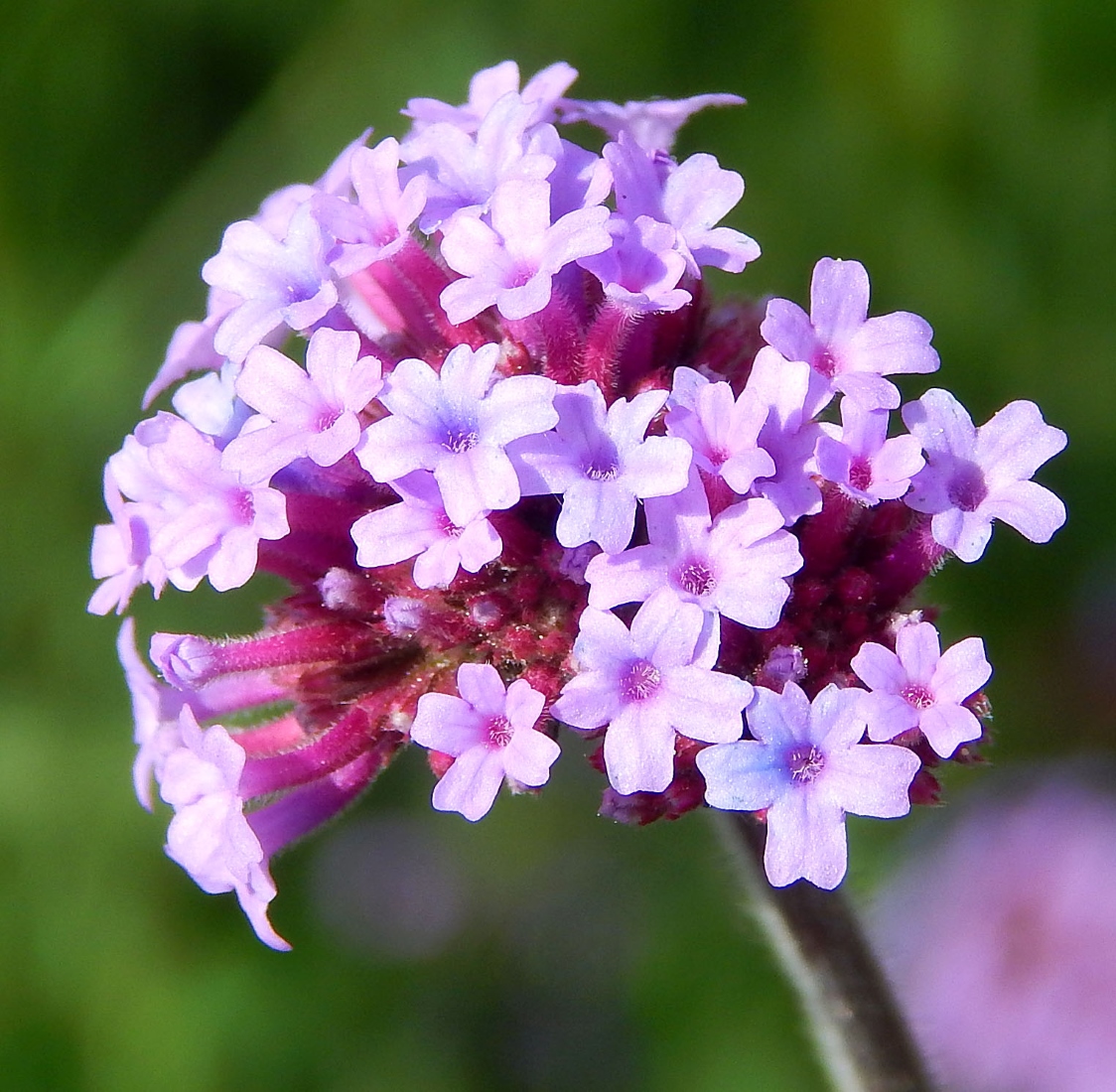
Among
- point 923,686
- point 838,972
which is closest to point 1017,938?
point 838,972

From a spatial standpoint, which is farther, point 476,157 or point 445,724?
point 476,157

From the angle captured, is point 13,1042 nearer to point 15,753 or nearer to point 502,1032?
point 15,753

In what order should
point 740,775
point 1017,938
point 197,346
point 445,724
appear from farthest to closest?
point 1017,938, point 197,346, point 445,724, point 740,775

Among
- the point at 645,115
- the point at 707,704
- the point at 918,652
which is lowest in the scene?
the point at 918,652

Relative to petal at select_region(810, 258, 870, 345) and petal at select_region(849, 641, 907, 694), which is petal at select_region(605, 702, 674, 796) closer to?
petal at select_region(849, 641, 907, 694)

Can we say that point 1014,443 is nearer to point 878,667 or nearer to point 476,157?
point 878,667

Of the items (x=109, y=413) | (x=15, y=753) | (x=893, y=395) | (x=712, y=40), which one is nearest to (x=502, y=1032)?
(x=15, y=753)

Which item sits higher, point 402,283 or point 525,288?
point 402,283

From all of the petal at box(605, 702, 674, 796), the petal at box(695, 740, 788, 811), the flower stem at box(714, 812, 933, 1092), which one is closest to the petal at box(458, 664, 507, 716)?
the petal at box(605, 702, 674, 796)
